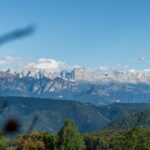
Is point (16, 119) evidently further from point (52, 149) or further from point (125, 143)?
point (52, 149)

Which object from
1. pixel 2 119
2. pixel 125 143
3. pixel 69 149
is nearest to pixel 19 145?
pixel 69 149

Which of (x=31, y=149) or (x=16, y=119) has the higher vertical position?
(x=16, y=119)

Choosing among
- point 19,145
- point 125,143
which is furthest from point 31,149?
point 125,143

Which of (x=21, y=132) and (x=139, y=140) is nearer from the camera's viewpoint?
(x=21, y=132)

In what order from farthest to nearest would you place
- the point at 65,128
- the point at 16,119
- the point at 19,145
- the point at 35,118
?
the point at 65,128 < the point at 19,145 < the point at 16,119 < the point at 35,118

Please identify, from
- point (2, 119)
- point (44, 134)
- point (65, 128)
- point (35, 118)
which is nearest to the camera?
point (35, 118)

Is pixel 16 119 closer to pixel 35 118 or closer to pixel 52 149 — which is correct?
pixel 35 118
